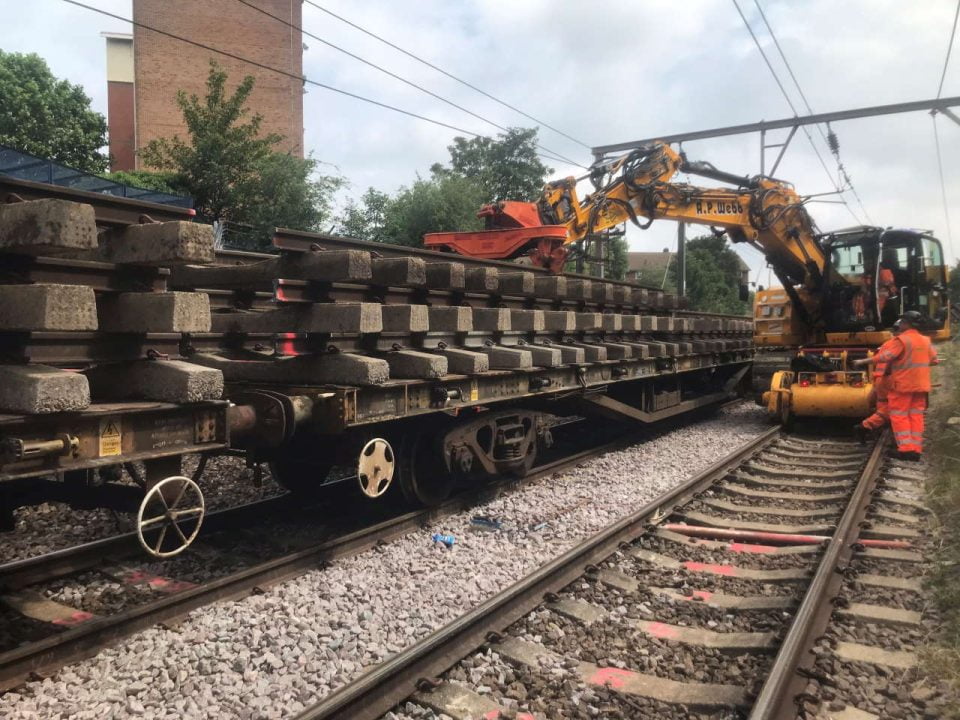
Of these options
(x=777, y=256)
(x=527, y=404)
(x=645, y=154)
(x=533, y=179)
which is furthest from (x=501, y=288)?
(x=533, y=179)

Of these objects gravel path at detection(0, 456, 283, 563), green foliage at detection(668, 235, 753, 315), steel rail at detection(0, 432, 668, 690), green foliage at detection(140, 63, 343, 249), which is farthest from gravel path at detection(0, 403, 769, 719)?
green foliage at detection(668, 235, 753, 315)

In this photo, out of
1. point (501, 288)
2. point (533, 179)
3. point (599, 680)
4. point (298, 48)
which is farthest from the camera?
point (298, 48)

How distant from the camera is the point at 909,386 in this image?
30.3 feet

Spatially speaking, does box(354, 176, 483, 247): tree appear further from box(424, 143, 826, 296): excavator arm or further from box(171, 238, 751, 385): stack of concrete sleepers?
box(171, 238, 751, 385): stack of concrete sleepers

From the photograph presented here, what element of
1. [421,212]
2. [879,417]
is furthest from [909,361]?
[421,212]

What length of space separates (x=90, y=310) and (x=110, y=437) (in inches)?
24.6

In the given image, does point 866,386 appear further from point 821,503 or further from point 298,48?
point 298,48

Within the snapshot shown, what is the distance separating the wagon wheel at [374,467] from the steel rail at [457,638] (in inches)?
50.2

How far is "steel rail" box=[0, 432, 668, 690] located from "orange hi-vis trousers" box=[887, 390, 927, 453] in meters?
5.94

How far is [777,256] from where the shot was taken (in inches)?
521

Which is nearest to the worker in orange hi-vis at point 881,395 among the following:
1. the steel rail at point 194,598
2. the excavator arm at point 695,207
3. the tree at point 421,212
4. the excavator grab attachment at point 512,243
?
the excavator arm at point 695,207

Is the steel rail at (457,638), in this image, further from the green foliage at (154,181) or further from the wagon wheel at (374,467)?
the green foliage at (154,181)

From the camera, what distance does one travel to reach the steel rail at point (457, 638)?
317cm

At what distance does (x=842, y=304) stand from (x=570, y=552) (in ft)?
32.8
